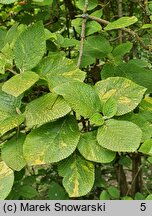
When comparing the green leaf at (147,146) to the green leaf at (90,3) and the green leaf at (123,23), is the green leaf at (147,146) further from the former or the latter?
the green leaf at (90,3)

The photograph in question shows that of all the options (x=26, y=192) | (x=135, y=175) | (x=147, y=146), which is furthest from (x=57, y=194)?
(x=147, y=146)

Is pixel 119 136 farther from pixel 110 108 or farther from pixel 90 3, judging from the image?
pixel 90 3

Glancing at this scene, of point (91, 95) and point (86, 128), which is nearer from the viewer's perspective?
point (91, 95)

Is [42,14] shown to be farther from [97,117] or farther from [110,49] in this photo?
[97,117]

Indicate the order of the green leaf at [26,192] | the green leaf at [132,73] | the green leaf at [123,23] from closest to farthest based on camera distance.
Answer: the green leaf at [123,23] → the green leaf at [132,73] → the green leaf at [26,192]

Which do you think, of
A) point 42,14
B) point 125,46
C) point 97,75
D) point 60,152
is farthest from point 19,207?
point 42,14

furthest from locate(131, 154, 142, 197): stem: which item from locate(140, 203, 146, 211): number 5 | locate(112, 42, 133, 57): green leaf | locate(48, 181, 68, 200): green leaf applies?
locate(140, 203, 146, 211): number 5

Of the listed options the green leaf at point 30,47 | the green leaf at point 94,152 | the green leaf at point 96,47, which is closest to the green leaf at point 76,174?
the green leaf at point 94,152
